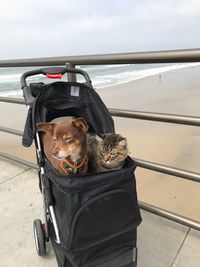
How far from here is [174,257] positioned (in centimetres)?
170

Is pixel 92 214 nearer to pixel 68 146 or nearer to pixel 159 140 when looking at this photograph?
pixel 68 146

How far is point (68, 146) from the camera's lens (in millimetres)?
1306

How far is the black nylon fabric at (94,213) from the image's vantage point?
3.86 ft

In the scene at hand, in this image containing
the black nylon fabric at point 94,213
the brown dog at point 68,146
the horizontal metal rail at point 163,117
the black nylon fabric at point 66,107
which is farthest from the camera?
the horizontal metal rail at point 163,117

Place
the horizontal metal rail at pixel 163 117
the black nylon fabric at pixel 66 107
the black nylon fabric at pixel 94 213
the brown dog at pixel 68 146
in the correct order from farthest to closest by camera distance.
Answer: the horizontal metal rail at pixel 163 117 → the black nylon fabric at pixel 66 107 → the brown dog at pixel 68 146 → the black nylon fabric at pixel 94 213

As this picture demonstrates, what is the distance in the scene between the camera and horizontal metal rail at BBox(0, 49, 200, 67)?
1538 mm

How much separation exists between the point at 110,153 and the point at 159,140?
11.1 feet

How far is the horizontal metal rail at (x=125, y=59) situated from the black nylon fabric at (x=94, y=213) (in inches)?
25.9

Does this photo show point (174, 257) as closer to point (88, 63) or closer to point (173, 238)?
point (173, 238)

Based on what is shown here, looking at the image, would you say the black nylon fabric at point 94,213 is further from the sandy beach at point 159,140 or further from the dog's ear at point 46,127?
the sandy beach at point 159,140

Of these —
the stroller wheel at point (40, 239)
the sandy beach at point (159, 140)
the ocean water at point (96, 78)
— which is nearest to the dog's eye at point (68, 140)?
the stroller wheel at point (40, 239)

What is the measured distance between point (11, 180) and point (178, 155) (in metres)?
2.33

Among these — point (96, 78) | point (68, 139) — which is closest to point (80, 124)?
point (68, 139)

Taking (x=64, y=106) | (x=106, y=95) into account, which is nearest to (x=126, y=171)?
(x=64, y=106)
